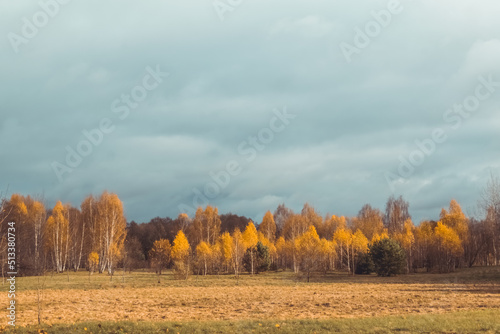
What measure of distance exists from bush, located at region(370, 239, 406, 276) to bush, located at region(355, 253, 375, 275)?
97.5 inches

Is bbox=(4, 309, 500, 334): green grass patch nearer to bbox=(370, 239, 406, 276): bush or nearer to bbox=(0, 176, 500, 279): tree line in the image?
bbox=(0, 176, 500, 279): tree line

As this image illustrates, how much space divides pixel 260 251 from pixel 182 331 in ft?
174

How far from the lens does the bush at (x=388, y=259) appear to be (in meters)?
57.2

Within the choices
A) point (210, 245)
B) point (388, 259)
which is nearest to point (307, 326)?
point (388, 259)

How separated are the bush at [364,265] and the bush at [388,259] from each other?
248cm

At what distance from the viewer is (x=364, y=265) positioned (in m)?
62.3

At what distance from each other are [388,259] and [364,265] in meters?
5.90

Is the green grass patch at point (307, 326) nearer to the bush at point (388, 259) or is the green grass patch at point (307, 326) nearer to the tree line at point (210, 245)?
the tree line at point (210, 245)

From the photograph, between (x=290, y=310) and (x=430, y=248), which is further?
(x=430, y=248)

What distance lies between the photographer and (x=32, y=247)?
71.9 m

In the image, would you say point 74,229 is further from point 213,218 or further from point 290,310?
point 290,310

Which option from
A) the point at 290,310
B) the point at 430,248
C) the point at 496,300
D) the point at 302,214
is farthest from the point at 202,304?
the point at 302,214

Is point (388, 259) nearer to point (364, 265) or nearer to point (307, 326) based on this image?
point (364, 265)

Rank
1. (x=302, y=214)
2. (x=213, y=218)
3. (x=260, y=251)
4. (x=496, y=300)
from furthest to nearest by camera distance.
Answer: (x=302, y=214) < (x=213, y=218) < (x=260, y=251) < (x=496, y=300)
